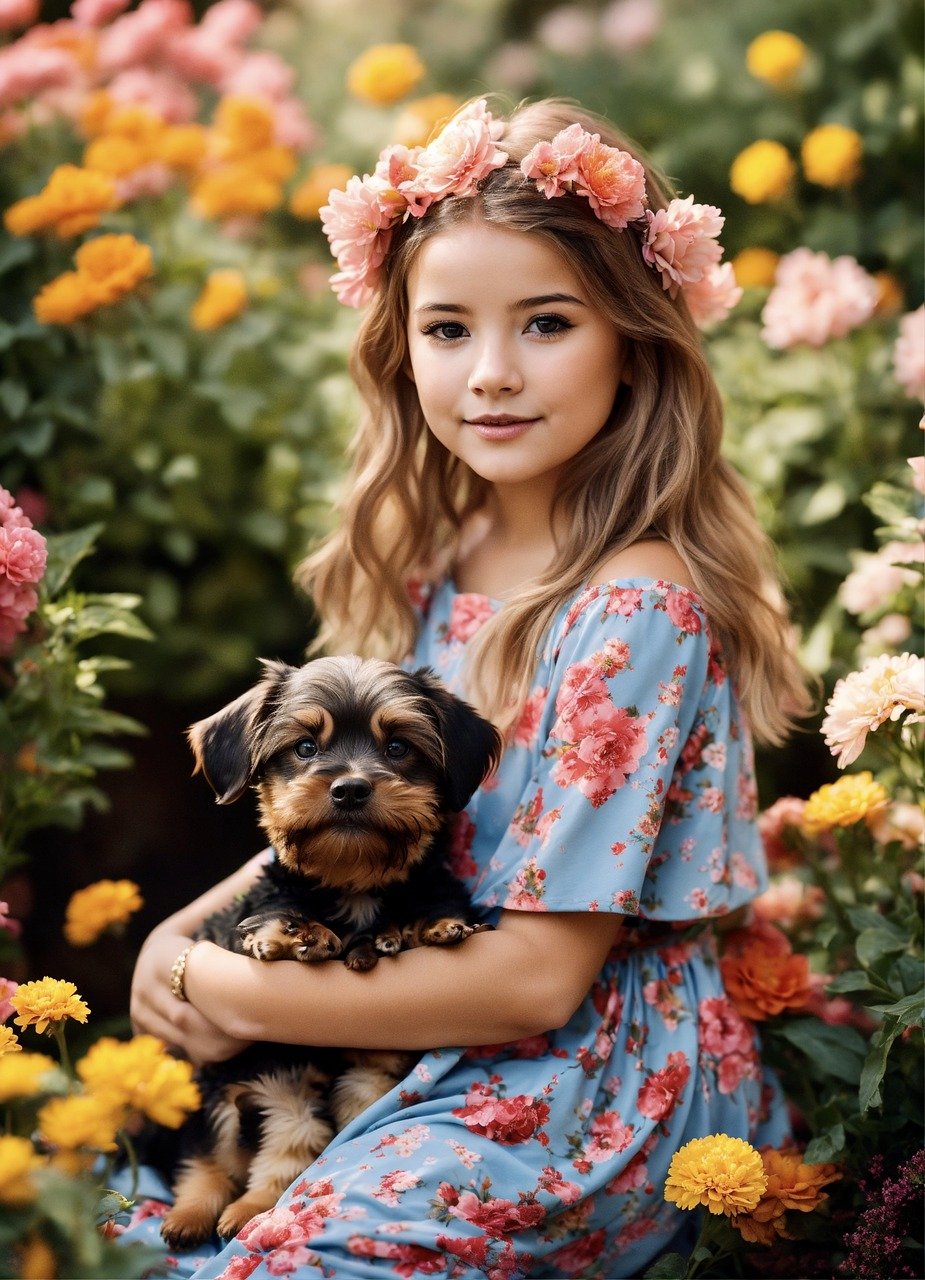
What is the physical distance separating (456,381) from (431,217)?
330mm

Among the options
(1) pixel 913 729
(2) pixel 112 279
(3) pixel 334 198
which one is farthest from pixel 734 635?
(2) pixel 112 279

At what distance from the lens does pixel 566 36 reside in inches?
216

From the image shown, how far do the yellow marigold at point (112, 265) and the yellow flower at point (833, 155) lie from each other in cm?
196

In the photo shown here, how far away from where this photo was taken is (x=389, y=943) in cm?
235

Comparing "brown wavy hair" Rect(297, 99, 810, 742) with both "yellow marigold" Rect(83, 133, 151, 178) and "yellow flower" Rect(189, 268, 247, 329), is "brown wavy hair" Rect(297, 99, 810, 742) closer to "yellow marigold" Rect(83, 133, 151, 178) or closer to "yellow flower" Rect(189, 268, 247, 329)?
"yellow flower" Rect(189, 268, 247, 329)

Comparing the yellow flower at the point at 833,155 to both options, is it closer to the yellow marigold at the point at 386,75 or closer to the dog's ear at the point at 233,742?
the yellow marigold at the point at 386,75

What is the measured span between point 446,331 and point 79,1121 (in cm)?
162

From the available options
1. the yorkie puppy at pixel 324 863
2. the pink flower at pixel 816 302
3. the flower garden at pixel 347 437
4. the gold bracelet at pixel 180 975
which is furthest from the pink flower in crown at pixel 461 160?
the gold bracelet at pixel 180 975

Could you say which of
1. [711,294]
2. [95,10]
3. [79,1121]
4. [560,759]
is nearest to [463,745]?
[560,759]

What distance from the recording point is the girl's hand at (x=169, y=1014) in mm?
2529

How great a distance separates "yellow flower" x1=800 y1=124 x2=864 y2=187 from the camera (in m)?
3.80

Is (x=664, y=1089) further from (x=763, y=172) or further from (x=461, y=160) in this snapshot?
(x=763, y=172)

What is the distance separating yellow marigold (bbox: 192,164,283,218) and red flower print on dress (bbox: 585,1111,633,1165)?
3.06m

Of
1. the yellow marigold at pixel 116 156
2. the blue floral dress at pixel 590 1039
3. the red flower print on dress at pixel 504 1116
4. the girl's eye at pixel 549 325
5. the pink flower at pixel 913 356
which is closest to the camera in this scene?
the blue floral dress at pixel 590 1039
